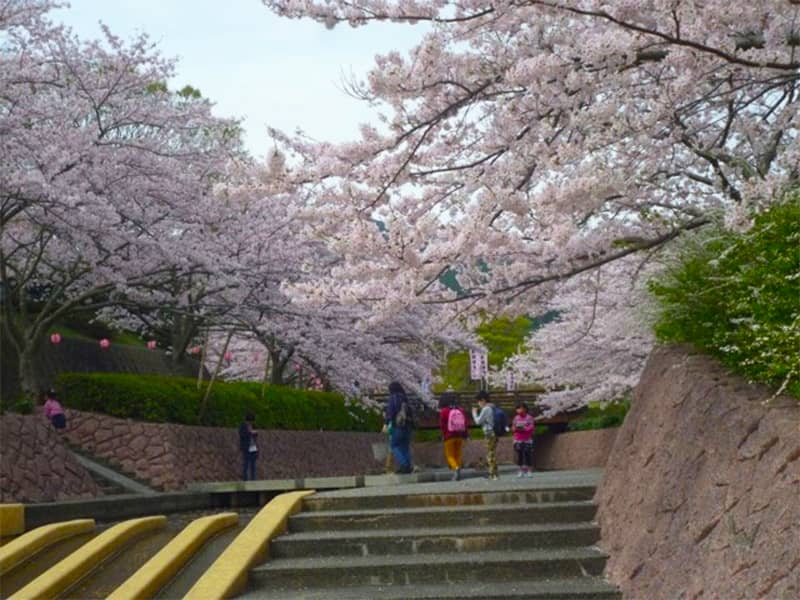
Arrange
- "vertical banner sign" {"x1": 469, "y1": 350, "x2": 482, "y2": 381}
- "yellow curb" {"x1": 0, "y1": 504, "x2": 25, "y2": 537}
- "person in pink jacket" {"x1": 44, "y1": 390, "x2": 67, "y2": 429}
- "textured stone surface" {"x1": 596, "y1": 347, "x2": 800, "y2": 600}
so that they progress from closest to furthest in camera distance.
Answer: "textured stone surface" {"x1": 596, "y1": 347, "x2": 800, "y2": 600}, "yellow curb" {"x1": 0, "y1": 504, "x2": 25, "y2": 537}, "person in pink jacket" {"x1": 44, "y1": 390, "x2": 67, "y2": 429}, "vertical banner sign" {"x1": 469, "y1": 350, "x2": 482, "y2": 381}

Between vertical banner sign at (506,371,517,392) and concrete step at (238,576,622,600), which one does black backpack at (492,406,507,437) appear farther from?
vertical banner sign at (506,371,517,392)

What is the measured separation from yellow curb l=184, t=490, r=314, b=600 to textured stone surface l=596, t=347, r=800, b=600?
2921 mm

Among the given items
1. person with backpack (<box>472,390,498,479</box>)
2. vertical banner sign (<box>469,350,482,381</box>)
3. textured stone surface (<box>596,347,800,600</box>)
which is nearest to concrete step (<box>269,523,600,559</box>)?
textured stone surface (<box>596,347,800,600</box>)

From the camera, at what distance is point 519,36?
366 inches

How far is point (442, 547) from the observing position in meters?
9.30

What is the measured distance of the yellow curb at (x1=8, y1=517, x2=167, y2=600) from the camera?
28.8 feet

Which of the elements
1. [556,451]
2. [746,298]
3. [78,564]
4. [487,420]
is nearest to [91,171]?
[487,420]

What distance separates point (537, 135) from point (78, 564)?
556 centimetres

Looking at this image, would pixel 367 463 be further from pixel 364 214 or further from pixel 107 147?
pixel 364 214

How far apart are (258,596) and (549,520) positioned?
2812mm

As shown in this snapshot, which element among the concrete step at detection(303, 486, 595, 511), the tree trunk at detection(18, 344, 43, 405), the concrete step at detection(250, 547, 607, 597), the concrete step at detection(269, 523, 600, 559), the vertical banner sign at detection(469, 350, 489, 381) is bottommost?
the concrete step at detection(250, 547, 607, 597)

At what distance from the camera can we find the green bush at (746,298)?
7.21 m

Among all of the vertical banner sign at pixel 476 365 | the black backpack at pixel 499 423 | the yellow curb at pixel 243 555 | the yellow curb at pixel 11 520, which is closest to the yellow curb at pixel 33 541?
the yellow curb at pixel 11 520

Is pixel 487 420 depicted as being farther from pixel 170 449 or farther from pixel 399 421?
pixel 170 449
